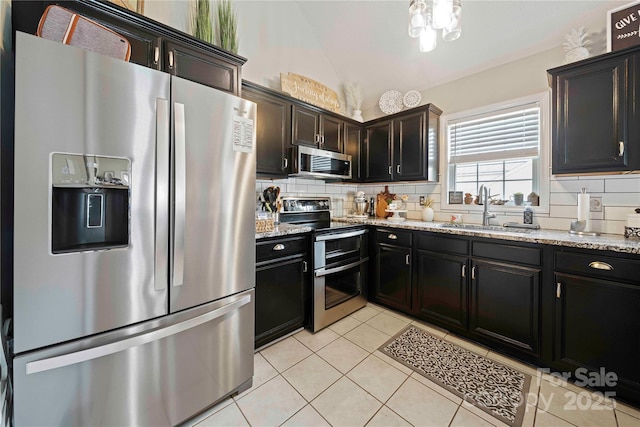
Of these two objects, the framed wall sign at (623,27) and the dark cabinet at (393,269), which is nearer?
the framed wall sign at (623,27)

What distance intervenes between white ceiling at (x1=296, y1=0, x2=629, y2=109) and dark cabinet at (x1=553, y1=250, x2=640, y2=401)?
6.02 ft

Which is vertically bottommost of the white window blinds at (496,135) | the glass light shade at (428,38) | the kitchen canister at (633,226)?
the kitchen canister at (633,226)

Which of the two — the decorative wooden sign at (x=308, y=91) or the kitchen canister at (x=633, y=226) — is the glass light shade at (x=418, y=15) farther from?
the kitchen canister at (x=633, y=226)

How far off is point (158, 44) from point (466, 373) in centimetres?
307

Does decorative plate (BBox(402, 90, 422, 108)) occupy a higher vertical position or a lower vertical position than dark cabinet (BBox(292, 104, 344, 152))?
higher

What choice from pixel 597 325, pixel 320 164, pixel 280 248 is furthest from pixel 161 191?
pixel 597 325

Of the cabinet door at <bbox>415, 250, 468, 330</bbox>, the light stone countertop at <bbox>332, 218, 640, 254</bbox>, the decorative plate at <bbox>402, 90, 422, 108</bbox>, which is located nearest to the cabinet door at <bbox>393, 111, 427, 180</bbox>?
the decorative plate at <bbox>402, 90, 422, 108</bbox>

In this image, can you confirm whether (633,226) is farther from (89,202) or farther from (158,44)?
(158,44)

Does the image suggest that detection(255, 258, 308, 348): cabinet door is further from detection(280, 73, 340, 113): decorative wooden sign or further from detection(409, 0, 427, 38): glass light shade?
detection(409, 0, 427, 38): glass light shade

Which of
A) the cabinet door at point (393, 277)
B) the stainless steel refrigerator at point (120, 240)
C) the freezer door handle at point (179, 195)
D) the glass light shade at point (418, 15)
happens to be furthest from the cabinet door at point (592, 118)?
the freezer door handle at point (179, 195)

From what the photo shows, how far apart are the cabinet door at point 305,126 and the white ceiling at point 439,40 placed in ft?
3.82

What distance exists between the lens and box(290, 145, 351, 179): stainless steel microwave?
8.25 feet

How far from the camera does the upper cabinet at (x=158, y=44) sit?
1230 mm

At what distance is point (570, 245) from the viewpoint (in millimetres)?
1665
